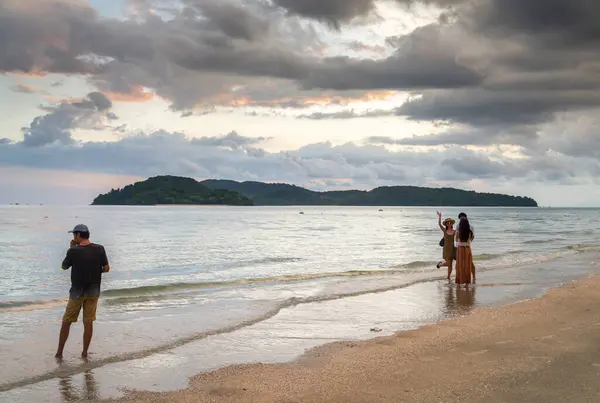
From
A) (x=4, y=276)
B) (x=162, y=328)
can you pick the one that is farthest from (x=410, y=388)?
(x=4, y=276)

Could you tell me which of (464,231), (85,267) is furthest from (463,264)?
(85,267)

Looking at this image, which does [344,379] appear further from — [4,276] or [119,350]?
[4,276]

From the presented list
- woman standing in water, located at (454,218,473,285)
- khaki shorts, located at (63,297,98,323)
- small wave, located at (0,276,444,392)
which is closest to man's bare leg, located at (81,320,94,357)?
khaki shorts, located at (63,297,98,323)

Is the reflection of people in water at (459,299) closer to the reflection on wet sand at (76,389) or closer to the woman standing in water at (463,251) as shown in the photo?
the woman standing in water at (463,251)

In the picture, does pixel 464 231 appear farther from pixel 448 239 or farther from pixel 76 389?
pixel 76 389

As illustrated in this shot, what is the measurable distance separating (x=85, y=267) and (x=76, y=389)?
2.24m

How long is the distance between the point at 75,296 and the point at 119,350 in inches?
67.5

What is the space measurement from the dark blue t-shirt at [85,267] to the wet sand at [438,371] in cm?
266

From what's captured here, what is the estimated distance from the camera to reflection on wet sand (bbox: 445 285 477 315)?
14.8 m

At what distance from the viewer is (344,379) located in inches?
322

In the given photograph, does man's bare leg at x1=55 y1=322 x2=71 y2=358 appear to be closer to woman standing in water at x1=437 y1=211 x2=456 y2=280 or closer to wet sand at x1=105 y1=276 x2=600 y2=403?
wet sand at x1=105 y1=276 x2=600 y2=403

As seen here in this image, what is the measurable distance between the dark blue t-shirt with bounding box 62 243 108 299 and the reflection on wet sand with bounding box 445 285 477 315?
9028 mm

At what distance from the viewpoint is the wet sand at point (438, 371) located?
736 cm

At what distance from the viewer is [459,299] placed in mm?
16656
